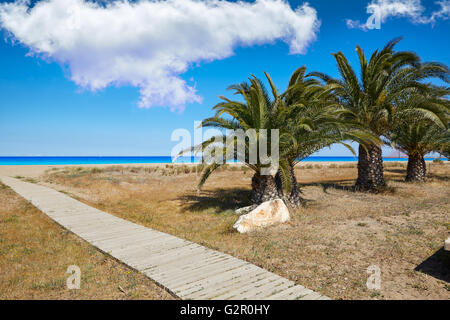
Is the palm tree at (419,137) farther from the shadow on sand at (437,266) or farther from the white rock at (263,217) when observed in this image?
the shadow on sand at (437,266)

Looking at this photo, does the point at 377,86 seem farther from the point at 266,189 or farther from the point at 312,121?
the point at 266,189

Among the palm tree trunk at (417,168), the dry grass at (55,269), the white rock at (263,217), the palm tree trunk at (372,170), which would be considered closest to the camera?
the dry grass at (55,269)

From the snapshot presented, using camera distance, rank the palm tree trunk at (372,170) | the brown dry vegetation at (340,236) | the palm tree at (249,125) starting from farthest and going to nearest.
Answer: the palm tree trunk at (372,170) → the palm tree at (249,125) → the brown dry vegetation at (340,236)

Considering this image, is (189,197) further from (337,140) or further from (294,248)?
(294,248)

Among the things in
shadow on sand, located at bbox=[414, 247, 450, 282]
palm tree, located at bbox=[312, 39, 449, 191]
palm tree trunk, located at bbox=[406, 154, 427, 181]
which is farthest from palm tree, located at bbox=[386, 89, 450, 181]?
shadow on sand, located at bbox=[414, 247, 450, 282]

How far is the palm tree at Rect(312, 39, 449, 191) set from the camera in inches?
450

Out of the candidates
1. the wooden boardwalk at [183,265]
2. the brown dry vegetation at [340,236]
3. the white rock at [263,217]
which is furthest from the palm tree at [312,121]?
the wooden boardwalk at [183,265]

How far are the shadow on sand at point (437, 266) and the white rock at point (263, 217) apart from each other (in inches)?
134

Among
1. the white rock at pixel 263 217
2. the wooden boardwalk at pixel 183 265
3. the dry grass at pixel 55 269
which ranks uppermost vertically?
the white rock at pixel 263 217

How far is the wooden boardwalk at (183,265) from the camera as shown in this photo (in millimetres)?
3725

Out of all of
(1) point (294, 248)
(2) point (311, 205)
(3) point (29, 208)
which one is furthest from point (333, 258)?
(3) point (29, 208)

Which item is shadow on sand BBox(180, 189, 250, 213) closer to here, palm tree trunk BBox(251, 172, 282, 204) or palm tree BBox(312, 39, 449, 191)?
palm tree trunk BBox(251, 172, 282, 204)

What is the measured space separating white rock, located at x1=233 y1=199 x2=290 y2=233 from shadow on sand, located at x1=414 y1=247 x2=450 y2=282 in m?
3.41
